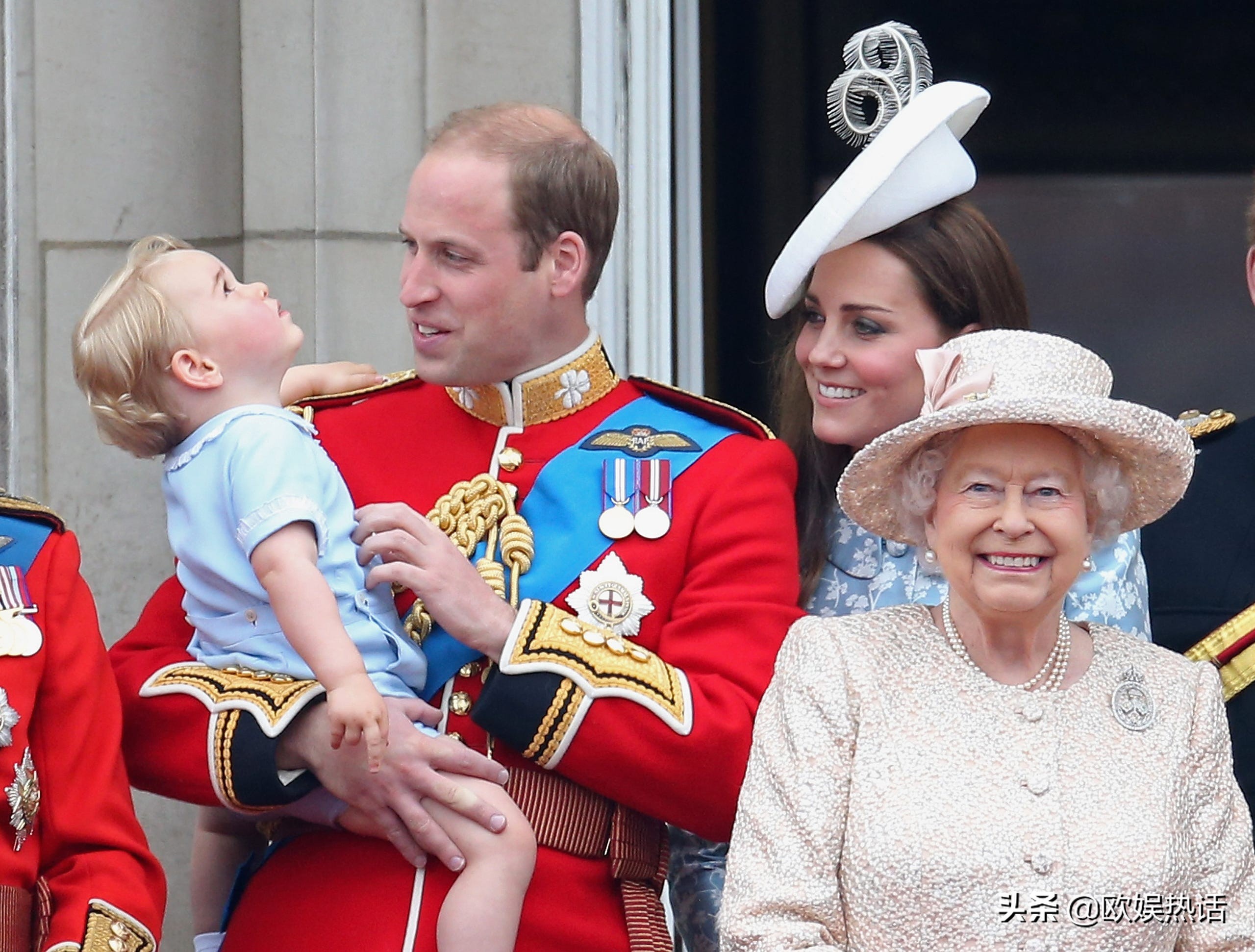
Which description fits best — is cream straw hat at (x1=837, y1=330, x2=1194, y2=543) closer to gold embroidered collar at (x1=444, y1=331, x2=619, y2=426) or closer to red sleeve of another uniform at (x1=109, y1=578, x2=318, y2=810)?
gold embroidered collar at (x1=444, y1=331, x2=619, y2=426)

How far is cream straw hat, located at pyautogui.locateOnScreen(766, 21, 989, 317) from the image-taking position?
9.83ft

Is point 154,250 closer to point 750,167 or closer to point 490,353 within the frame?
point 490,353

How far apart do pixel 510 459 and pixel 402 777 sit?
21.2 inches

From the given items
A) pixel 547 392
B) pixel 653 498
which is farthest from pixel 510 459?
pixel 653 498

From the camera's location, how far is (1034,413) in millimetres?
2346

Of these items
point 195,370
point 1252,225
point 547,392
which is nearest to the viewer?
point 195,370

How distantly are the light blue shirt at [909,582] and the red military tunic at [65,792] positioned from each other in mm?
1088

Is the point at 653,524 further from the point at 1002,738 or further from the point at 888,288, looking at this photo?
the point at 1002,738

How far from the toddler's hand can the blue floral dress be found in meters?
0.73

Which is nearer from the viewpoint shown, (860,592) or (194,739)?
(194,739)

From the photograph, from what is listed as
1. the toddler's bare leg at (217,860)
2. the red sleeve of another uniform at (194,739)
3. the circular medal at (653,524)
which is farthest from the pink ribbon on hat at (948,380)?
the toddler's bare leg at (217,860)

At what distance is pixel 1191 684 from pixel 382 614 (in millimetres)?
1074

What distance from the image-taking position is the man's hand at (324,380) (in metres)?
3.21

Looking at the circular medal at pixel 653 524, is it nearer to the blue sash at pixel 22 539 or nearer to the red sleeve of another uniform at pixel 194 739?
the red sleeve of another uniform at pixel 194 739
